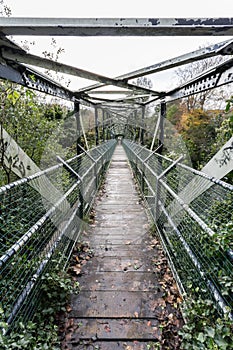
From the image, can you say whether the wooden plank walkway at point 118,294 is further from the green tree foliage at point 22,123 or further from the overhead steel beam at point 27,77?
the overhead steel beam at point 27,77

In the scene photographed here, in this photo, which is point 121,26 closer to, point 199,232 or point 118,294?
point 199,232

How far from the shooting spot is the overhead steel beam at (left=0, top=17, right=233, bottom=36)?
1.43 m

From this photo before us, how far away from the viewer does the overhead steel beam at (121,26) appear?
4.69 feet

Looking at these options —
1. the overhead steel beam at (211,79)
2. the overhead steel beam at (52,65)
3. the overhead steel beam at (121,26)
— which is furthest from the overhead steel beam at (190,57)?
the overhead steel beam at (121,26)

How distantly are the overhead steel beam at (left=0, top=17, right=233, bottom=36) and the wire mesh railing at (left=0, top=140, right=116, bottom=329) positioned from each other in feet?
3.49

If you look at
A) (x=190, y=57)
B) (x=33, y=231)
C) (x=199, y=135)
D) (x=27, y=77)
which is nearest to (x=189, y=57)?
(x=190, y=57)

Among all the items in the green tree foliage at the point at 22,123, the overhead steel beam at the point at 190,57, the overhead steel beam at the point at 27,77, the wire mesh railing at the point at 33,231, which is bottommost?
the wire mesh railing at the point at 33,231

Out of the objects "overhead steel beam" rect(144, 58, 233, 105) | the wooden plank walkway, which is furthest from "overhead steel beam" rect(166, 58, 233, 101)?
the wooden plank walkway

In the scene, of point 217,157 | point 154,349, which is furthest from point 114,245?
point 217,157

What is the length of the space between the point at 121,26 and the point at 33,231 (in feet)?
5.05

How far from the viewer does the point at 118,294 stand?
2207 mm

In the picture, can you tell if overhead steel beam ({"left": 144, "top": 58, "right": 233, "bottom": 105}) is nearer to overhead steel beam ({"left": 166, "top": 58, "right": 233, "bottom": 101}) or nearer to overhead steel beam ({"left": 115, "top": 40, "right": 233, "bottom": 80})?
overhead steel beam ({"left": 166, "top": 58, "right": 233, "bottom": 101})

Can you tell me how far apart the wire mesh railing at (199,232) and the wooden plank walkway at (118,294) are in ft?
1.02
